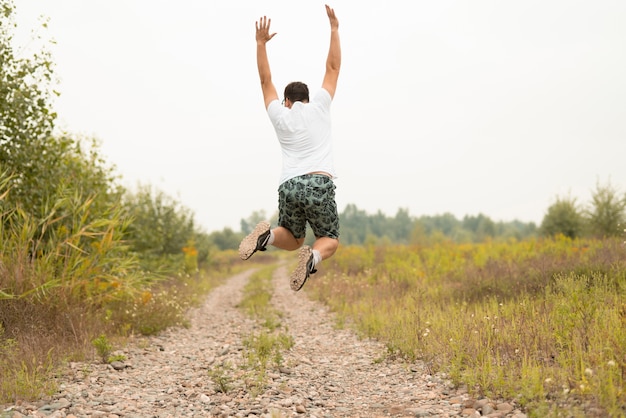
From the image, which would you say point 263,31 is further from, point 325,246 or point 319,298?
point 319,298

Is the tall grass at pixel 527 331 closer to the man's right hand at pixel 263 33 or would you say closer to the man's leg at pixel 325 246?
the man's leg at pixel 325 246

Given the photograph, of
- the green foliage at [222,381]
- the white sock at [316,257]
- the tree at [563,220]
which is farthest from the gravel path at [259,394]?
the tree at [563,220]

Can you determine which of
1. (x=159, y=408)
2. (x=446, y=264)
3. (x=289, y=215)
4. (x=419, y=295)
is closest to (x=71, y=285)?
(x=159, y=408)

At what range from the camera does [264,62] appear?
5238 mm

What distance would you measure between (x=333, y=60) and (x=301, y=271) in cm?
219

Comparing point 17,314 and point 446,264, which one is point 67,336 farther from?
point 446,264

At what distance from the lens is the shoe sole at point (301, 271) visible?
5.09m

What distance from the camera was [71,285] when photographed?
7438 millimetres

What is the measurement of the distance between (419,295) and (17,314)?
6.41 m

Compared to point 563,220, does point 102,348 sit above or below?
below

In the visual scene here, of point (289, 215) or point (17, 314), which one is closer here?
point (289, 215)

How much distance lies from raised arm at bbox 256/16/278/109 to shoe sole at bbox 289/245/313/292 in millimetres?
1566

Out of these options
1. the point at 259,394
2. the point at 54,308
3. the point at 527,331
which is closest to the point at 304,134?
the point at 259,394

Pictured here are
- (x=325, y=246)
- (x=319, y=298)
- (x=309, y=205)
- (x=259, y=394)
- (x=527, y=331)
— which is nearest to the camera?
(x=259, y=394)
